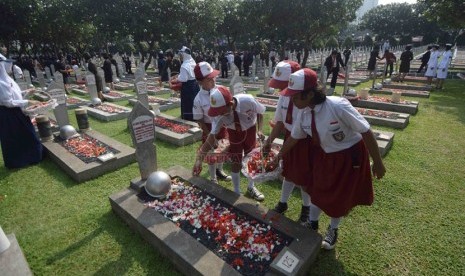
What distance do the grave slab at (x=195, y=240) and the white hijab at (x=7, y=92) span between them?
114 inches

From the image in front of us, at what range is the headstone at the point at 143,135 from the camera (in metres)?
3.95

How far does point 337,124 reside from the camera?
2602mm

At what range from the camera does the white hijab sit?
4.87 meters

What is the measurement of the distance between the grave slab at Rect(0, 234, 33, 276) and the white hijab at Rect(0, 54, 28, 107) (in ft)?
10.1

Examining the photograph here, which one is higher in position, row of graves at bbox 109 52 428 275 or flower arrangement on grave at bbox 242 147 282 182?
flower arrangement on grave at bbox 242 147 282 182

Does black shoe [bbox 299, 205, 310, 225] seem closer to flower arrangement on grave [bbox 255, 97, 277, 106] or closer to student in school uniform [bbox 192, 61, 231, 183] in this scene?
student in school uniform [bbox 192, 61, 231, 183]

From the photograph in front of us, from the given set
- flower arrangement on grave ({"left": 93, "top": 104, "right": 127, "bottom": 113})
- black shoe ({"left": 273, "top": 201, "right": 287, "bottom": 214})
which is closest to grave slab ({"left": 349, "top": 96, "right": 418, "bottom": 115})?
black shoe ({"left": 273, "top": 201, "right": 287, "bottom": 214})

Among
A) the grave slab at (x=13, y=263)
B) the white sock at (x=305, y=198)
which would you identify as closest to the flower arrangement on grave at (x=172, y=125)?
the white sock at (x=305, y=198)

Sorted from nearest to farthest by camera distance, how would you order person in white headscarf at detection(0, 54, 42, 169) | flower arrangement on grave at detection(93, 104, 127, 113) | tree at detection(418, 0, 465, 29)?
person in white headscarf at detection(0, 54, 42, 169) < flower arrangement on grave at detection(93, 104, 127, 113) < tree at detection(418, 0, 465, 29)

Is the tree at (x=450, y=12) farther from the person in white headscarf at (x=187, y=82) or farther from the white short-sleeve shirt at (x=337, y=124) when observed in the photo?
the white short-sleeve shirt at (x=337, y=124)

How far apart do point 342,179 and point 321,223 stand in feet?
4.24

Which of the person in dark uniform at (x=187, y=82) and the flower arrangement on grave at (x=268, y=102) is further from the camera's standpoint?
the flower arrangement on grave at (x=268, y=102)

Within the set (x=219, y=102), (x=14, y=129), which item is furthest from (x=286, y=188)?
(x=14, y=129)

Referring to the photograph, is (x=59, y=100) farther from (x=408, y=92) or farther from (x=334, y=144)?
(x=408, y=92)
